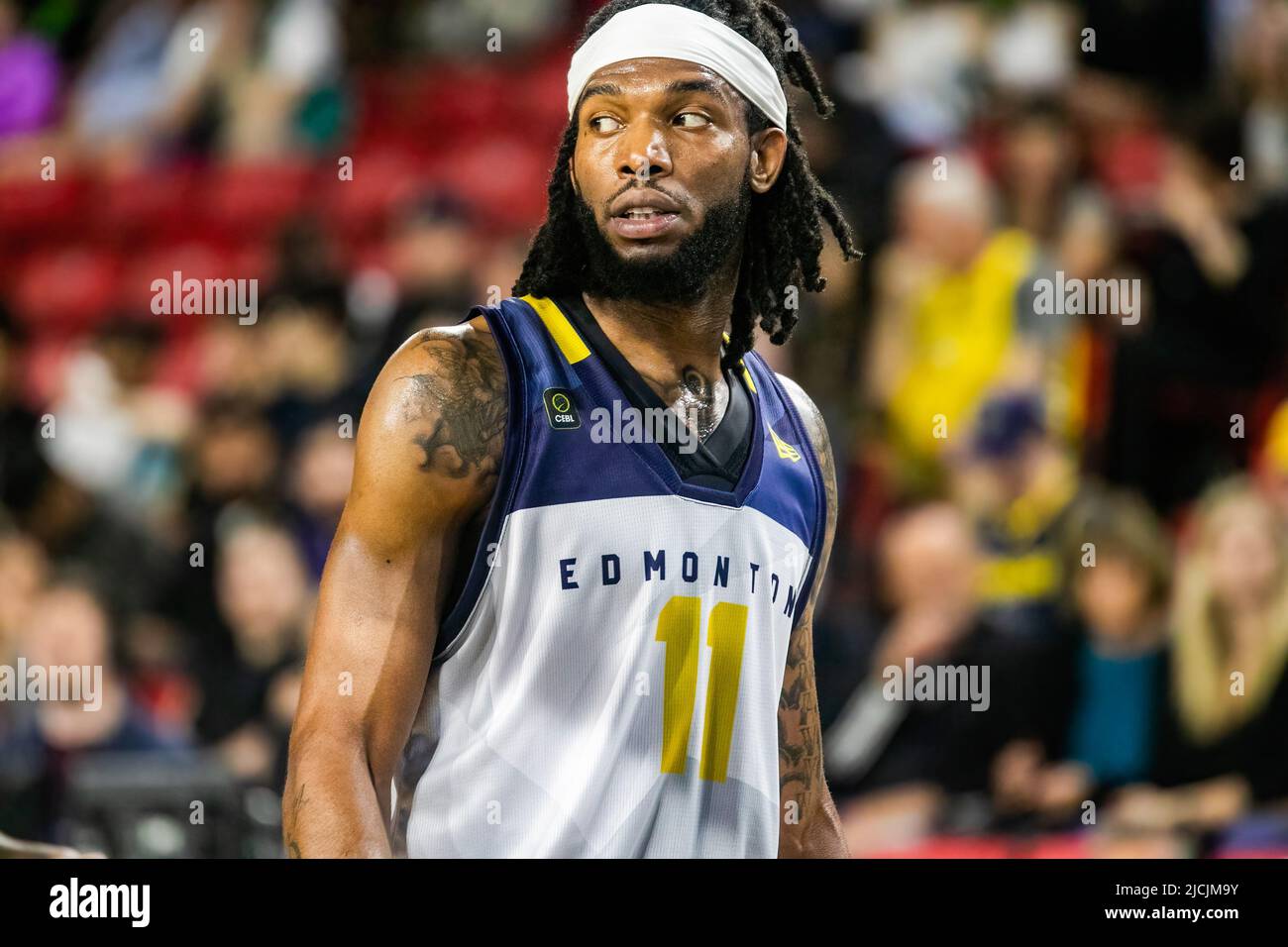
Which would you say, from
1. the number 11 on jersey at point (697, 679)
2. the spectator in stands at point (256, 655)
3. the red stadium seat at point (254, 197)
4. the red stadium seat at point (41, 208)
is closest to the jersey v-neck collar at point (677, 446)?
the number 11 on jersey at point (697, 679)

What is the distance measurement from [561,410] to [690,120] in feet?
1.96

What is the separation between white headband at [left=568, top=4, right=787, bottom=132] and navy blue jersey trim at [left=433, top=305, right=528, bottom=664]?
24.8 inches

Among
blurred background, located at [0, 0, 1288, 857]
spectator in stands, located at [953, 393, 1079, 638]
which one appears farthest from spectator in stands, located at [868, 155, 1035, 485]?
spectator in stands, located at [953, 393, 1079, 638]

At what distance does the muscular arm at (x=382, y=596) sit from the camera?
271 cm

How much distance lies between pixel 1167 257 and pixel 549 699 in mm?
4092

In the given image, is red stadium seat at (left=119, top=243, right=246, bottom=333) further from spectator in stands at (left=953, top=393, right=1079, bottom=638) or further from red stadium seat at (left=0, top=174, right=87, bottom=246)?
spectator in stands at (left=953, top=393, right=1079, bottom=638)

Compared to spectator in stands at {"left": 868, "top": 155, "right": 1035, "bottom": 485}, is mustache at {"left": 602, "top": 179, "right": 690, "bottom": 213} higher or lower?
lower

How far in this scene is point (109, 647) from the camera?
253 inches

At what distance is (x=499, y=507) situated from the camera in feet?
9.46

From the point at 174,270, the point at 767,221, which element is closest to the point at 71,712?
the point at 174,270

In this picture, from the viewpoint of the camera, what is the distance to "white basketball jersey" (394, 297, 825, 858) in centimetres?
291

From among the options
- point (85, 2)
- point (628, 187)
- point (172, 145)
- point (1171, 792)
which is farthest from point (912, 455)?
point (85, 2)

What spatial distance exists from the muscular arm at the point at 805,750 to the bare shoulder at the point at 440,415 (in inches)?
30.8

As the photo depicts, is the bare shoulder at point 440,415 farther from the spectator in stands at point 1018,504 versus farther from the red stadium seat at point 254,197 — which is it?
the red stadium seat at point 254,197
